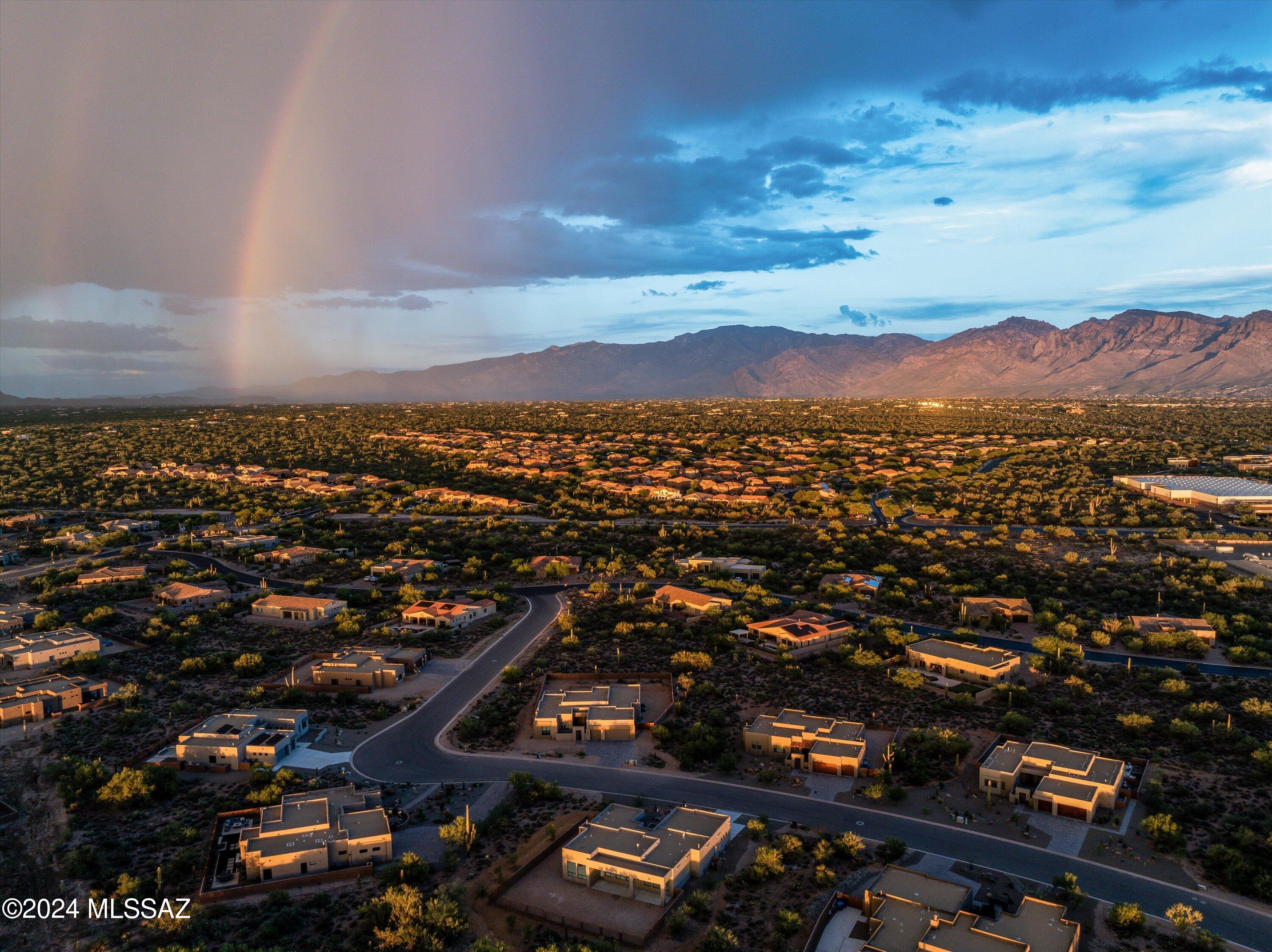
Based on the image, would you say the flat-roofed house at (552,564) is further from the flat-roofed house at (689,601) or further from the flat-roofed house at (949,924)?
Result: the flat-roofed house at (949,924)

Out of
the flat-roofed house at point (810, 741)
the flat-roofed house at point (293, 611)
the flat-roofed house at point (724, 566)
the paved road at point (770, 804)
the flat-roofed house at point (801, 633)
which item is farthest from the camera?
the flat-roofed house at point (724, 566)

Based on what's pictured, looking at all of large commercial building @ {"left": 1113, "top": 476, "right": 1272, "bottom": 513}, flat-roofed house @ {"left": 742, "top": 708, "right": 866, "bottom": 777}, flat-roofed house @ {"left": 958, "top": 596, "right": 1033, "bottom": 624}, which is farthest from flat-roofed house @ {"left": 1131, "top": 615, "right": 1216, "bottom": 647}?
large commercial building @ {"left": 1113, "top": 476, "right": 1272, "bottom": 513}

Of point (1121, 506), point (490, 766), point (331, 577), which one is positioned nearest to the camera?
point (490, 766)

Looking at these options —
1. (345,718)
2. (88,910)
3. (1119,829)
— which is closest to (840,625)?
(1119,829)

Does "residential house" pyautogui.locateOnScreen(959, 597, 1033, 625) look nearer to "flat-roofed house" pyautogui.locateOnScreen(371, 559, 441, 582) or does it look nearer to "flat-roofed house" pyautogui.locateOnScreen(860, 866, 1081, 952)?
"flat-roofed house" pyautogui.locateOnScreen(860, 866, 1081, 952)

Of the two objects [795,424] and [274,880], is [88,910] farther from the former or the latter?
[795,424]

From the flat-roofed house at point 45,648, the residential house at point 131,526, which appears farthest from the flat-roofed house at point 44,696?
the residential house at point 131,526
